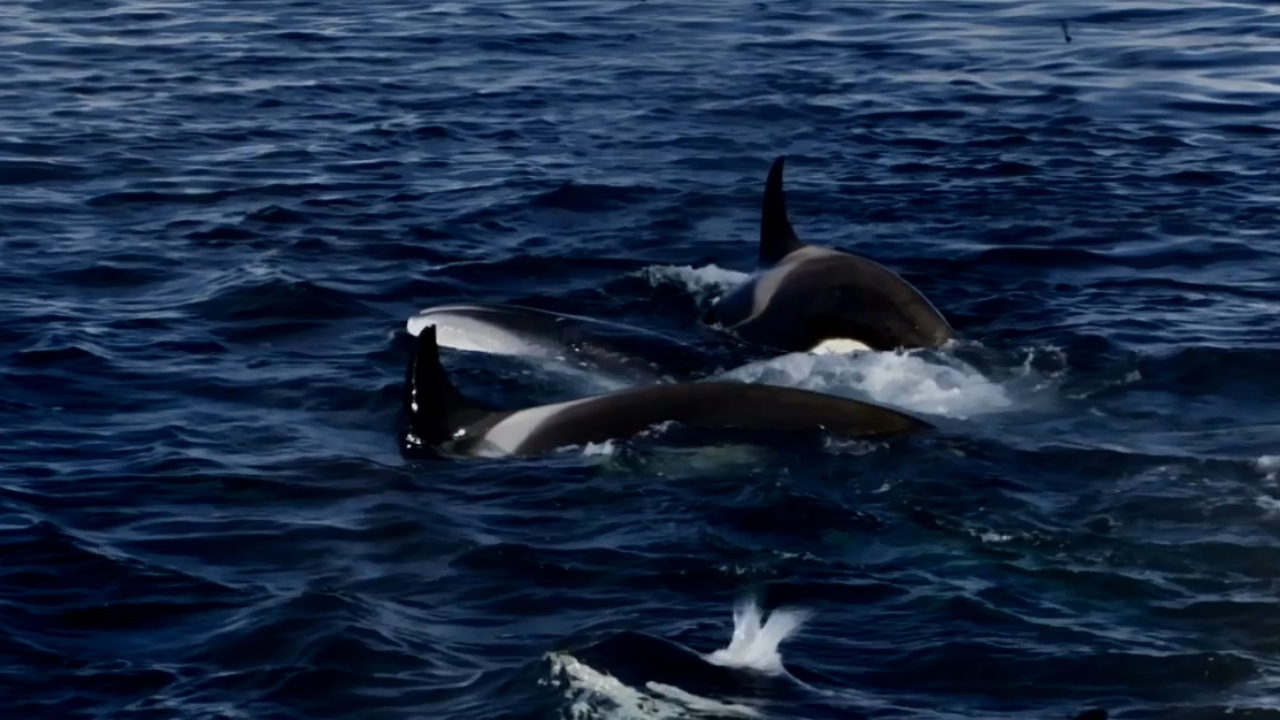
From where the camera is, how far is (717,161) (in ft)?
81.3

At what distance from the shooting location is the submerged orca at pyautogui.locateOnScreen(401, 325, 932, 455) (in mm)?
13977

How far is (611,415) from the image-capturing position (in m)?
14.2

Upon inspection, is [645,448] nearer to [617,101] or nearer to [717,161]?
[717,161]

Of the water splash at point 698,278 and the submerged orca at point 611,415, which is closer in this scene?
the submerged orca at point 611,415

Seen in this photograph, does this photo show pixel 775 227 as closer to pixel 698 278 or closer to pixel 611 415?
pixel 698 278

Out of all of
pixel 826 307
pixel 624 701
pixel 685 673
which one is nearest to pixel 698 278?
A: pixel 826 307

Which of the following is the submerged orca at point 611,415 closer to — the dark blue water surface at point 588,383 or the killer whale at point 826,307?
the dark blue water surface at point 588,383

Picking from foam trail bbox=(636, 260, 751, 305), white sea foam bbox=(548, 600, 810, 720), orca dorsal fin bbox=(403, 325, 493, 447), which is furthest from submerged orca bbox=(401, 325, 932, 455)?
foam trail bbox=(636, 260, 751, 305)

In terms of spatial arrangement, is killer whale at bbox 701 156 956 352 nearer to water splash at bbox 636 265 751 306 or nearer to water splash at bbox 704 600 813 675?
water splash at bbox 636 265 751 306

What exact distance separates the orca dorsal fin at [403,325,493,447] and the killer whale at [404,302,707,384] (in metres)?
1.62

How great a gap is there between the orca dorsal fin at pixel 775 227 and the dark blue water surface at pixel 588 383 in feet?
3.36

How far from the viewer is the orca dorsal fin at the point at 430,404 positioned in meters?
14.6

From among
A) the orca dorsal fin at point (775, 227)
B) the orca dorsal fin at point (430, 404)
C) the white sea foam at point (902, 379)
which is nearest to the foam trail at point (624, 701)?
the orca dorsal fin at point (430, 404)

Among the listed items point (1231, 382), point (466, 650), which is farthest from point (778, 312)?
point (466, 650)
